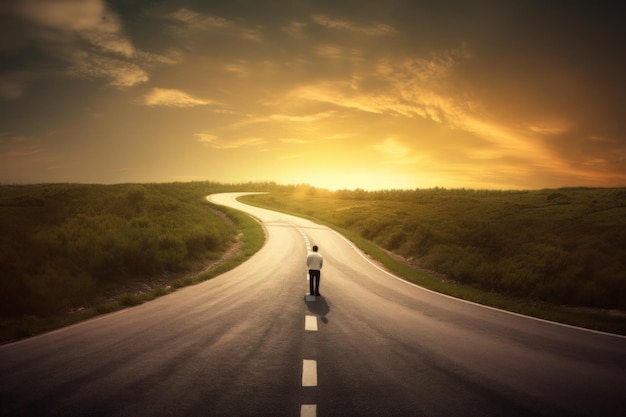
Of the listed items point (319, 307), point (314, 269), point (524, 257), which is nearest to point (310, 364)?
point (319, 307)

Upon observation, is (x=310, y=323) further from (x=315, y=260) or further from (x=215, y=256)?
(x=215, y=256)

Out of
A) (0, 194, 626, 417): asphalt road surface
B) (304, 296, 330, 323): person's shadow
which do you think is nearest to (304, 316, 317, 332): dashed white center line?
(0, 194, 626, 417): asphalt road surface

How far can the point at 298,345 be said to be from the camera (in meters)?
7.70

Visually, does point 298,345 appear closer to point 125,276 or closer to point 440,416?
point 440,416

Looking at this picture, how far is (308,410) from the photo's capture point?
498cm

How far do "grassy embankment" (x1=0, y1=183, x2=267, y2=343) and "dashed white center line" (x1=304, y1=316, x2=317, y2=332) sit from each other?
6.67m

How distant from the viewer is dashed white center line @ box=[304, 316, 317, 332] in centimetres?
896

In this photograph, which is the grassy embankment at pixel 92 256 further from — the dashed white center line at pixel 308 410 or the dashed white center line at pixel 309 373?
the dashed white center line at pixel 308 410

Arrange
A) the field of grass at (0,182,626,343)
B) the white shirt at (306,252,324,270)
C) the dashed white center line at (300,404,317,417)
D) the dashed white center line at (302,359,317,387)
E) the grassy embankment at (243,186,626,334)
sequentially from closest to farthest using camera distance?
the dashed white center line at (300,404,317,417), the dashed white center line at (302,359,317,387), the field of grass at (0,182,626,343), the white shirt at (306,252,324,270), the grassy embankment at (243,186,626,334)

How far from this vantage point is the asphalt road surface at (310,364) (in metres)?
5.16

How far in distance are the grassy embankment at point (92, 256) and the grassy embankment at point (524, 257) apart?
12.2 meters

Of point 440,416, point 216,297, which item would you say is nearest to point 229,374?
point 440,416

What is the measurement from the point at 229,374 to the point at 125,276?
37.1 ft

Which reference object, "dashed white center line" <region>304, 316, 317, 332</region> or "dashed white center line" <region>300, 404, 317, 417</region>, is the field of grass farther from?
"dashed white center line" <region>300, 404, 317, 417</region>
